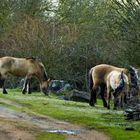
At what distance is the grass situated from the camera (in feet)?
57.3

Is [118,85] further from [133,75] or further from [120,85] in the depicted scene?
[133,75]

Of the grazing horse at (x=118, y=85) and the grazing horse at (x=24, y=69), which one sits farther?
the grazing horse at (x=24, y=69)

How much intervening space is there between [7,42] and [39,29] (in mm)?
3570

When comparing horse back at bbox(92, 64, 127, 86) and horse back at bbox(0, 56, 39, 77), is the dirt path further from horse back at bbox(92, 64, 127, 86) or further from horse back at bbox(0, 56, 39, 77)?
horse back at bbox(0, 56, 39, 77)

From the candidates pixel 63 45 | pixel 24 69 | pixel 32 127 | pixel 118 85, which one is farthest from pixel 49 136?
pixel 63 45

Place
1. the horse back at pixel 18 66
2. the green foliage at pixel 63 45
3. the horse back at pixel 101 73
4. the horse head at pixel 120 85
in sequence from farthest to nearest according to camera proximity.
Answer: the green foliage at pixel 63 45 → the horse back at pixel 18 66 → the horse back at pixel 101 73 → the horse head at pixel 120 85

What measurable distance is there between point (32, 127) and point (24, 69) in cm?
1480

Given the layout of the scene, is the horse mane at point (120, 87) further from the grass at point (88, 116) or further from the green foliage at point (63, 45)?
the green foliage at point (63, 45)

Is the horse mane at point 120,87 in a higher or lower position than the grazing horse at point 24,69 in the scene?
lower

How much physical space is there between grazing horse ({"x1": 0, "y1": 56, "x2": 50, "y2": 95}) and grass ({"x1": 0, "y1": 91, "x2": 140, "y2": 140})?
195 inches

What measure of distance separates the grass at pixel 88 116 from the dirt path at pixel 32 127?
2.02 feet

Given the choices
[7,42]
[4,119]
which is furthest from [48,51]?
[4,119]

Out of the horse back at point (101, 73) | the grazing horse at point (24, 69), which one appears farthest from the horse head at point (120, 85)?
the grazing horse at point (24, 69)

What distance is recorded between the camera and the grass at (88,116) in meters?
17.5
